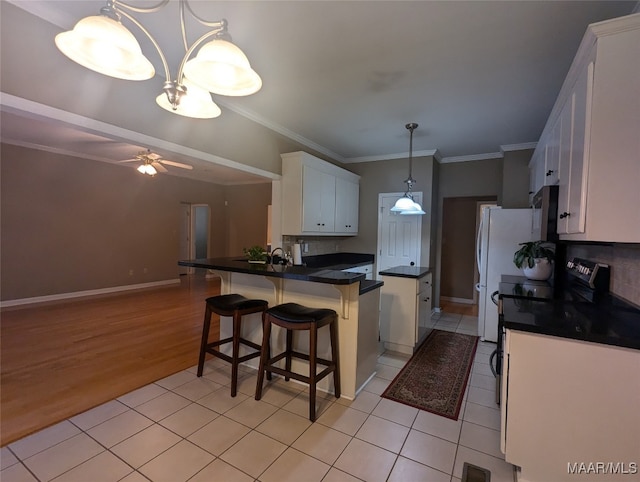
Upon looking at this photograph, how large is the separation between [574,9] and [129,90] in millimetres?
3012

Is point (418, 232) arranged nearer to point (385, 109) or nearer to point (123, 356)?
point (385, 109)

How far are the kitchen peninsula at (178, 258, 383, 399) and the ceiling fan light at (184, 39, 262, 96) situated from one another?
1.31m

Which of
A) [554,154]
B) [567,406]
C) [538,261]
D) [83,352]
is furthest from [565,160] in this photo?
[83,352]

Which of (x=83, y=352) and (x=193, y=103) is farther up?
(x=193, y=103)

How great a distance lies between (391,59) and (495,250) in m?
2.75

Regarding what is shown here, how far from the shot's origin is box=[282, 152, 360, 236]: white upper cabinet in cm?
387

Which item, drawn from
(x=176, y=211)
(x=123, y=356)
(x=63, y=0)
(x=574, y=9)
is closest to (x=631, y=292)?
(x=574, y=9)

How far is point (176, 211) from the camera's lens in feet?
23.3

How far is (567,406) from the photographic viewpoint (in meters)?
1.42

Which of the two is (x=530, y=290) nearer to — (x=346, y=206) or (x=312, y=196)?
(x=312, y=196)

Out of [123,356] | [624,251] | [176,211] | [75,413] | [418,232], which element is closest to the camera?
[624,251]

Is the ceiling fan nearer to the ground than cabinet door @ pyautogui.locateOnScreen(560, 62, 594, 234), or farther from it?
farther from it
